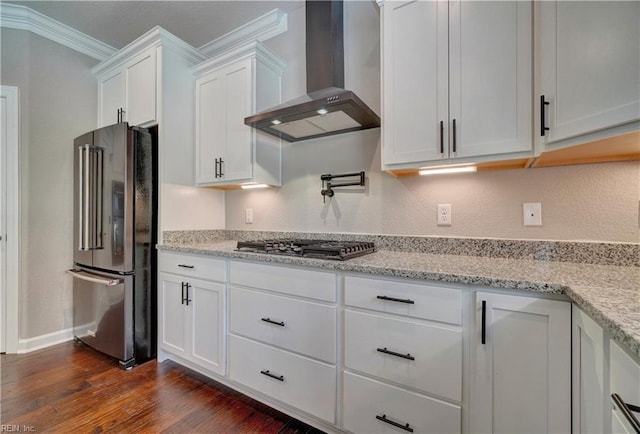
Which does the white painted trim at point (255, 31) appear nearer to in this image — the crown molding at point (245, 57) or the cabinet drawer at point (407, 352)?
the crown molding at point (245, 57)

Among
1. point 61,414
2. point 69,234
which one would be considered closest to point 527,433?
point 61,414

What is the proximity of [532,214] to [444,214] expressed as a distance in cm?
43

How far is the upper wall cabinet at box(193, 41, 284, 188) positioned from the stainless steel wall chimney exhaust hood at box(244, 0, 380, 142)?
22 cm

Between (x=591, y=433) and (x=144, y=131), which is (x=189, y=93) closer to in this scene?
(x=144, y=131)

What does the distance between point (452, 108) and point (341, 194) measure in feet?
2.98

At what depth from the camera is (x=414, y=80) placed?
1.51 m

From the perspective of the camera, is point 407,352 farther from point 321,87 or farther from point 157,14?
point 157,14

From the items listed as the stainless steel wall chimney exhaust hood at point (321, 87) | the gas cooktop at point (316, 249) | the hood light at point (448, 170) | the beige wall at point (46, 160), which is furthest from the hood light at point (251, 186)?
the beige wall at point (46, 160)

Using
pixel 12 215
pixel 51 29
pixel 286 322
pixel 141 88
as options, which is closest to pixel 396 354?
pixel 286 322

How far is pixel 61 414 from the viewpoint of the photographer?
161 centimetres

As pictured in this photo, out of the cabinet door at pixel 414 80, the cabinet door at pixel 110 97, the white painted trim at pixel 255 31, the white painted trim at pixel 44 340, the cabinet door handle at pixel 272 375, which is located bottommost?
the white painted trim at pixel 44 340

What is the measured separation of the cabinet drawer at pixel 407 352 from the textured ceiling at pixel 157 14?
2.39 metres

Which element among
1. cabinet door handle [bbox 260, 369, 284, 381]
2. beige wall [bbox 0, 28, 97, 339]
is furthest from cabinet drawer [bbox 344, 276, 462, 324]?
beige wall [bbox 0, 28, 97, 339]

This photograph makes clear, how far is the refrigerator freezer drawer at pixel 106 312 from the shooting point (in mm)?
2123
